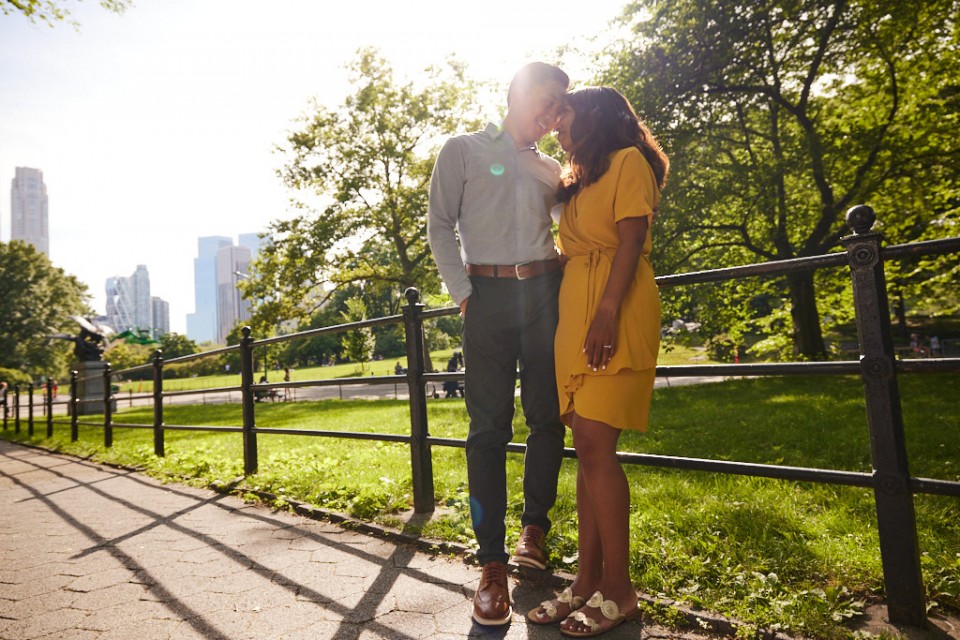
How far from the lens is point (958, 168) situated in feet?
40.9

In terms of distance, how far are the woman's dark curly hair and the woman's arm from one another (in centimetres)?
25

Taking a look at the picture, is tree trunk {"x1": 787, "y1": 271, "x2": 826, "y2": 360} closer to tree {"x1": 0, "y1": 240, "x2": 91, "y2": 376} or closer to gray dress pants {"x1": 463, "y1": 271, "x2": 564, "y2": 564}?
gray dress pants {"x1": 463, "y1": 271, "x2": 564, "y2": 564}

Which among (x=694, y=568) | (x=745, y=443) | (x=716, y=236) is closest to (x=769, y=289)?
(x=716, y=236)

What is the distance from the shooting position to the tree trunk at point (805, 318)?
14.1 metres

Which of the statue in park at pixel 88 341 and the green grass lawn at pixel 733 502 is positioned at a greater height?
the statue in park at pixel 88 341

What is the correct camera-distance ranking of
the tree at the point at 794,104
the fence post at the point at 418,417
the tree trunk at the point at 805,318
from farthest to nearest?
the tree trunk at the point at 805,318, the tree at the point at 794,104, the fence post at the point at 418,417

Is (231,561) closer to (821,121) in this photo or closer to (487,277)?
(487,277)

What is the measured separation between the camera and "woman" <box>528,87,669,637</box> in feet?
6.45

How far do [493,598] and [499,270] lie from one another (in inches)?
49.7

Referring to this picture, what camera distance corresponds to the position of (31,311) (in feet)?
160

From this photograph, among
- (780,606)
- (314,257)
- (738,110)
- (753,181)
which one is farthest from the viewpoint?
(314,257)

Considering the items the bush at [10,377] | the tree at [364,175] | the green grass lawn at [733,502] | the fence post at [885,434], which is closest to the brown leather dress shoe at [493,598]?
the green grass lawn at [733,502]

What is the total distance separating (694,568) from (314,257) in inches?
831

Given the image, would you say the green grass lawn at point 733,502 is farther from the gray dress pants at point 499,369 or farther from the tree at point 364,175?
the tree at point 364,175
